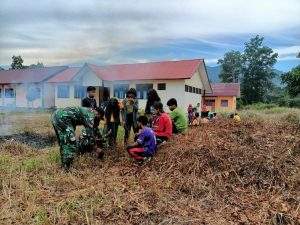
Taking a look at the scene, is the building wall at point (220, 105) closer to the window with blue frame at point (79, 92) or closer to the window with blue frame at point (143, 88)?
the window with blue frame at point (143, 88)

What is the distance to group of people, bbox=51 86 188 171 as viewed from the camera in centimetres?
469

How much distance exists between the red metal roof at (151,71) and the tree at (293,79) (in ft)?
20.2

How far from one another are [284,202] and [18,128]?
7.49 meters

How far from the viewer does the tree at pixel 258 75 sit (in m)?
35.9

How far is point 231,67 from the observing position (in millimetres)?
41062

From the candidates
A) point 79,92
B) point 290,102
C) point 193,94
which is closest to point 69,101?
point 79,92

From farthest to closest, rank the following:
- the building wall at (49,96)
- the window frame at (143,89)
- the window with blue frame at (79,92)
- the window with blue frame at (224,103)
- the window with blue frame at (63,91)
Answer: the window with blue frame at (224,103)
the building wall at (49,96)
the window with blue frame at (63,91)
the window with blue frame at (79,92)
the window frame at (143,89)

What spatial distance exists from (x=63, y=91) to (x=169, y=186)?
20.2m

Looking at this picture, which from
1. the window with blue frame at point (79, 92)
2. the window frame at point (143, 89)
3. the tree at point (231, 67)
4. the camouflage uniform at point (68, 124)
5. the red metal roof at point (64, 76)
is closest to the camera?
the camouflage uniform at point (68, 124)

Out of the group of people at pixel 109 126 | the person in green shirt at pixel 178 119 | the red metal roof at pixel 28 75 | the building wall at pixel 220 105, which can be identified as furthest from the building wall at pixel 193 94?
the group of people at pixel 109 126

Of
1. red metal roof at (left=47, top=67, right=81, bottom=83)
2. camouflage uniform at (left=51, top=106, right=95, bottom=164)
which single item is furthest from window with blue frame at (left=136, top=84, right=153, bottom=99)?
camouflage uniform at (left=51, top=106, right=95, bottom=164)

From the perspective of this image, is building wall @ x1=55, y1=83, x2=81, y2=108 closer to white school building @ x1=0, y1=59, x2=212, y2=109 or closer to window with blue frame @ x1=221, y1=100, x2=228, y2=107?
white school building @ x1=0, y1=59, x2=212, y2=109

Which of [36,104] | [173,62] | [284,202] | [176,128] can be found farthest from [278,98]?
[284,202]

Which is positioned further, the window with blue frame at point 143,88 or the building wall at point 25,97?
the window with blue frame at point 143,88
